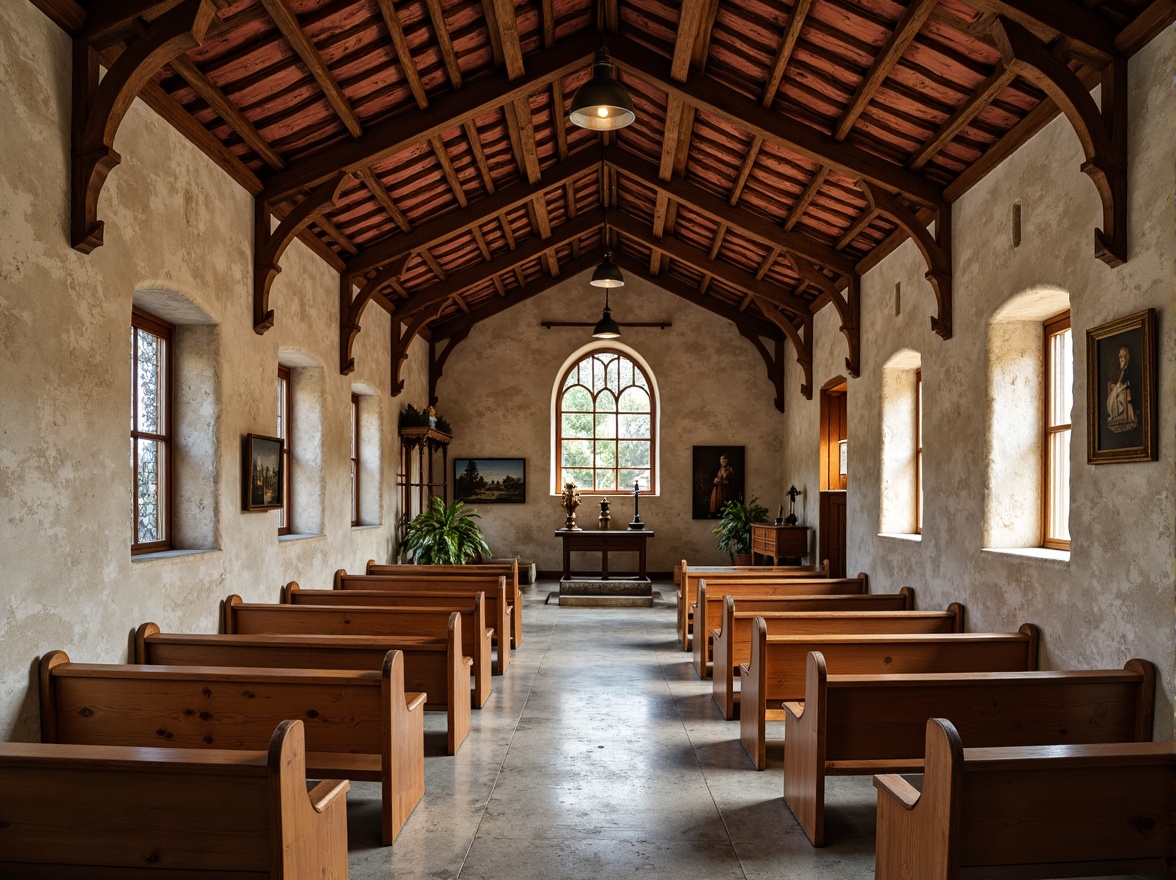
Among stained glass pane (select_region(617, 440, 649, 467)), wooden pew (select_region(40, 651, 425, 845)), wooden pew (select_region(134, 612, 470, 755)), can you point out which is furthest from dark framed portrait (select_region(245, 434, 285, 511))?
stained glass pane (select_region(617, 440, 649, 467))


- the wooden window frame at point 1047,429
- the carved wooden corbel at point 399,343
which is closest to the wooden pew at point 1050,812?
the wooden window frame at point 1047,429

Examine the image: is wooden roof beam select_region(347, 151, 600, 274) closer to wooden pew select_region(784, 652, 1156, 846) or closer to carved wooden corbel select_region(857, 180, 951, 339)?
carved wooden corbel select_region(857, 180, 951, 339)

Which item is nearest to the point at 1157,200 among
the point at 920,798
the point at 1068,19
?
the point at 1068,19

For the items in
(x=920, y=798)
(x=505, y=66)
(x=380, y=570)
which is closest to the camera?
(x=920, y=798)

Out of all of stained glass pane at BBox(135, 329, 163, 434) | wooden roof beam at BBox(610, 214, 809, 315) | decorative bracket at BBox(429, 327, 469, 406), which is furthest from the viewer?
decorative bracket at BBox(429, 327, 469, 406)

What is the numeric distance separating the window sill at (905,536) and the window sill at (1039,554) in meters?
1.40

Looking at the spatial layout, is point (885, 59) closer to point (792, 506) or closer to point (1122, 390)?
point (1122, 390)

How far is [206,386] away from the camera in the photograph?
19.1 ft

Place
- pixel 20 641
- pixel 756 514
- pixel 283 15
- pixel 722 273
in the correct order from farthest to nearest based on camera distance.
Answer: pixel 756 514
pixel 722 273
pixel 283 15
pixel 20 641

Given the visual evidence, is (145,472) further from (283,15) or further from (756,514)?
(756,514)

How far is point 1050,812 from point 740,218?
7.09 metres

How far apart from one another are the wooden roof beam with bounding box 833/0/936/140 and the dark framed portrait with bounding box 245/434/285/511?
4.74 m

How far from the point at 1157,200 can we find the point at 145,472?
5528 mm

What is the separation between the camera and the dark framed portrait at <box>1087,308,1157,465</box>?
3926 mm
